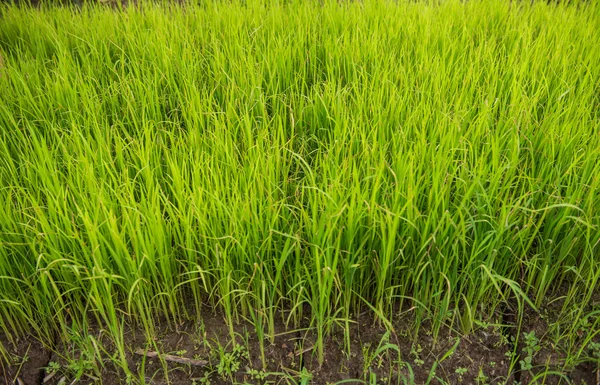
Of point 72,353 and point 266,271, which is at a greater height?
point 266,271

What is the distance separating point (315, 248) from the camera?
4.21ft

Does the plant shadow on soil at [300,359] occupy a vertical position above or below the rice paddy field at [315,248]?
below

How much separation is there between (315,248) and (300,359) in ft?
0.97

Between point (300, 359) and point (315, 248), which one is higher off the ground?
point (315, 248)

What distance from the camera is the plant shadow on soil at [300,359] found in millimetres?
1309

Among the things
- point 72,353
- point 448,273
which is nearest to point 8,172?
point 72,353

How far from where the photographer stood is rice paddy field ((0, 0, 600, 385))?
1331 millimetres

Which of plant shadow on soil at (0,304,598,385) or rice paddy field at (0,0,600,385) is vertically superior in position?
rice paddy field at (0,0,600,385)

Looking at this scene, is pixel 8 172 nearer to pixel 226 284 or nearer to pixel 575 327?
pixel 226 284

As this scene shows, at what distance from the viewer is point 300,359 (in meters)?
1.34

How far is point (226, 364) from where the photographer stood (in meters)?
1.32

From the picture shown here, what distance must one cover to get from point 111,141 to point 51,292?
56 cm

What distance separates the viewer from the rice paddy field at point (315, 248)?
133 cm

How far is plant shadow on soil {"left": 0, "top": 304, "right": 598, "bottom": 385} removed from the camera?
1309 millimetres
